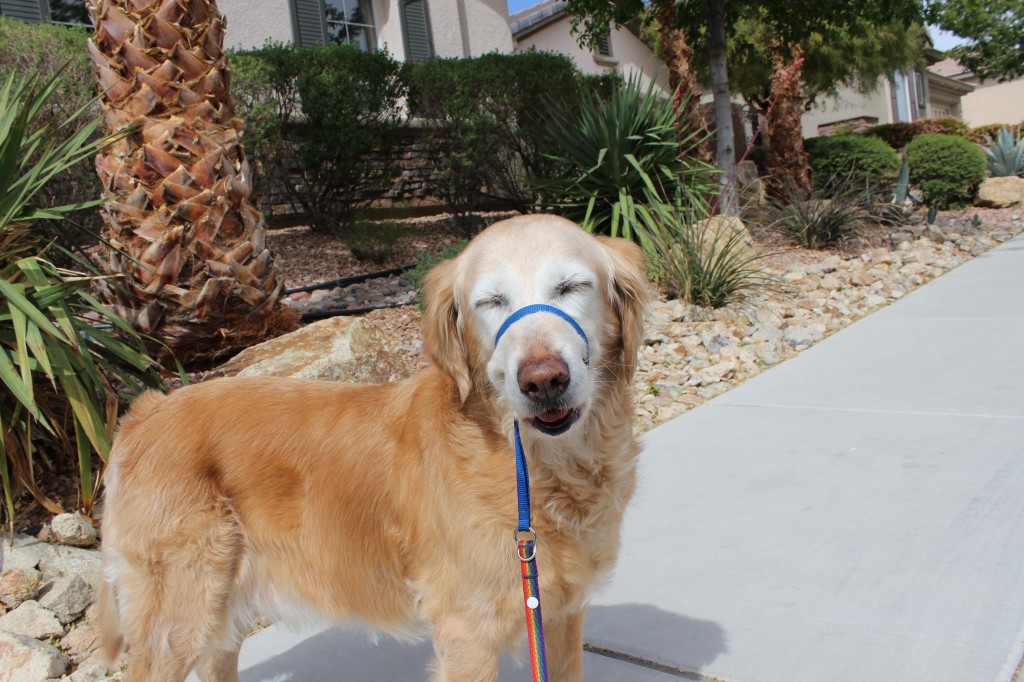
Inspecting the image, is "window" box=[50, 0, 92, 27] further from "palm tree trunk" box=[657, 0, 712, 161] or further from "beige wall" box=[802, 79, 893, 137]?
"beige wall" box=[802, 79, 893, 137]

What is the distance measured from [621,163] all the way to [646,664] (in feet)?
24.5

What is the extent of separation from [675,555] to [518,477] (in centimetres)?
150

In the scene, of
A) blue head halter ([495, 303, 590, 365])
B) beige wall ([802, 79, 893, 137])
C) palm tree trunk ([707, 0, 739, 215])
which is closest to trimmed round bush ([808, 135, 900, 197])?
palm tree trunk ([707, 0, 739, 215])

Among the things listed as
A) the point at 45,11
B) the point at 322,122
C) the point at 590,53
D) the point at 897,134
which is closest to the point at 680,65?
the point at 322,122

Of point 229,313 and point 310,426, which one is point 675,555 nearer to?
point 310,426

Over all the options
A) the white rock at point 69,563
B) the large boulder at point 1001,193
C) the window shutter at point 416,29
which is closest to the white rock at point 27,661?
the white rock at point 69,563

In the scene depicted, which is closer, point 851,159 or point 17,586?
point 17,586

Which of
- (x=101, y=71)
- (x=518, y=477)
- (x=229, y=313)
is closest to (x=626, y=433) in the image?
(x=518, y=477)

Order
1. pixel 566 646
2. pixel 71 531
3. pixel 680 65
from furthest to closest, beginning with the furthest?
1. pixel 680 65
2. pixel 71 531
3. pixel 566 646

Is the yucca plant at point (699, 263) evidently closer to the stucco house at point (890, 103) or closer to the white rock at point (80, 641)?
the white rock at point (80, 641)

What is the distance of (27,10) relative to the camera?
10734mm

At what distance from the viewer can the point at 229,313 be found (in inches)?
193

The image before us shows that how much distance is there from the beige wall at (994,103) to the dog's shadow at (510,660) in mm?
55410

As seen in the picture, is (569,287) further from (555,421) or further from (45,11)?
(45,11)
